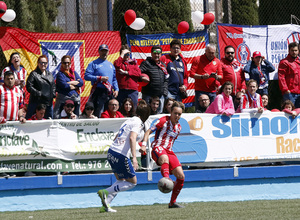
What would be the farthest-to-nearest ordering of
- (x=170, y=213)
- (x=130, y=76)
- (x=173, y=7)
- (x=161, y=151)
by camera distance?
(x=173, y=7)
(x=130, y=76)
(x=161, y=151)
(x=170, y=213)

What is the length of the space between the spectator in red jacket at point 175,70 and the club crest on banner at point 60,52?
195cm

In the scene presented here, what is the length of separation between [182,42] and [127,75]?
239 centimetres

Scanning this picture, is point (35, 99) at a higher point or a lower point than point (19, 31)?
lower

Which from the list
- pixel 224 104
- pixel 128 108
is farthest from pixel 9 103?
pixel 224 104

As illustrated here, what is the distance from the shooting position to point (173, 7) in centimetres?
1816

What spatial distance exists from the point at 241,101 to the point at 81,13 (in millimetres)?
4324

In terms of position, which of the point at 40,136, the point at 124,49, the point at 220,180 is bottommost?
the point at 220,180

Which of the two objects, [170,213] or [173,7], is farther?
[173,7]

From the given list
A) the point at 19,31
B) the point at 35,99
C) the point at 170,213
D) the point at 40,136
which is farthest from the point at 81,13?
the point at 170,213

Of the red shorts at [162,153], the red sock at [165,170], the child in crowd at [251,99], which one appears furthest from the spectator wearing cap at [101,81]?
the red sock at [165,170]

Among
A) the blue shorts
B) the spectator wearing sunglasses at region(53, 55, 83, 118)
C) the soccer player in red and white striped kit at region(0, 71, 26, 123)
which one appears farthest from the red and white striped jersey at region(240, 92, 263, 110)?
the soccer player in red and white striped kit at region(0, 71, 26, 123)

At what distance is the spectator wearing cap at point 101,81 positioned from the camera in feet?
41.7

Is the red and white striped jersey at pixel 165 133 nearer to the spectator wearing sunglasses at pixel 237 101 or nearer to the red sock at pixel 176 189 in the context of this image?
the red sock at pixel 176 189

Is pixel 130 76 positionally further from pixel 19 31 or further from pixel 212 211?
pixel 212 211
